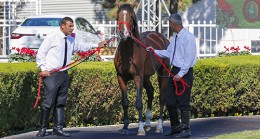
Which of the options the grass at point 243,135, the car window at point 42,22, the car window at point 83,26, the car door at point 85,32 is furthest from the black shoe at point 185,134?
the car window at point 42,22

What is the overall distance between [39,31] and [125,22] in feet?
→ 40.8

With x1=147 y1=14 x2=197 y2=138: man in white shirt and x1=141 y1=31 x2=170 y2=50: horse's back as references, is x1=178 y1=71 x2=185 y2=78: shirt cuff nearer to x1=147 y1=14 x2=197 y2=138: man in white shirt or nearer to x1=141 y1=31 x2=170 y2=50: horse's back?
x1=147 y1=14 x2=197 y2=138: man in white shirt

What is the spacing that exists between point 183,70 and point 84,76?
2465 millimetres

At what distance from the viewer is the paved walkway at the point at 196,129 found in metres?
12.7

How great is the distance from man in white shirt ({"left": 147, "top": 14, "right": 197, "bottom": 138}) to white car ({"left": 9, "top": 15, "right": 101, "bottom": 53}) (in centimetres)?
1160

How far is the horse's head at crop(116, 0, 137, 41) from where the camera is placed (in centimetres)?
1236

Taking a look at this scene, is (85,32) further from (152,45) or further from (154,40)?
(152,45)

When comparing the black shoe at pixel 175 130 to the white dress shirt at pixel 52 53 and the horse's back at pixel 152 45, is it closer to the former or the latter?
the horse's back at pixel 152 45

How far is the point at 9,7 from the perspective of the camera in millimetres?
35406

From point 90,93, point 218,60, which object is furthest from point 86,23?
point 90,93

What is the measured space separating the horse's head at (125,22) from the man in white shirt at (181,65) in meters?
0.64

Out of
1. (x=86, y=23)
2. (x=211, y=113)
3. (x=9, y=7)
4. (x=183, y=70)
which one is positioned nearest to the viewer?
(x=183, y=70)

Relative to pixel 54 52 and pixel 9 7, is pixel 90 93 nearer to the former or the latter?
pixel 54 52

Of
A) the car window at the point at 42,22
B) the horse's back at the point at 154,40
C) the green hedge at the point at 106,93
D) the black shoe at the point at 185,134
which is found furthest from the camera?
the car window at the point at 42,22
